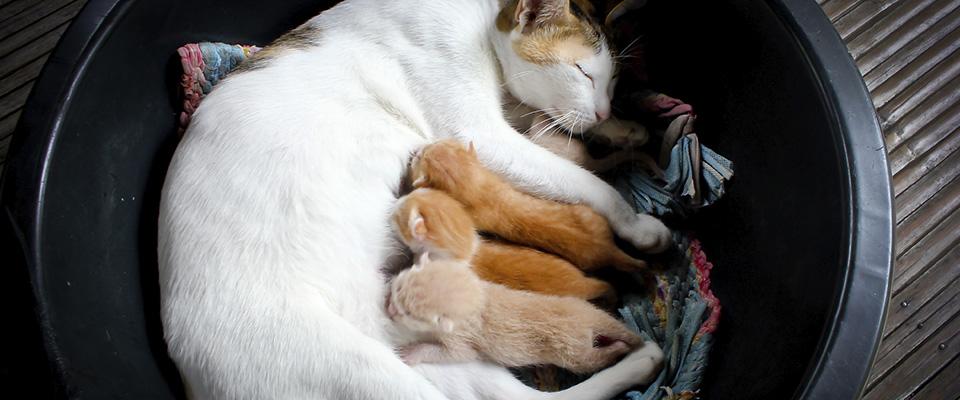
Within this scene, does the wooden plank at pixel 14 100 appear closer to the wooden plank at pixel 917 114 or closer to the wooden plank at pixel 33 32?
the wooden plank at pixel 33 32

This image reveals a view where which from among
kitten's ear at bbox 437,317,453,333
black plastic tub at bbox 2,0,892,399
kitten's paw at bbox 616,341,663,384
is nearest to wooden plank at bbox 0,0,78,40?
black plastic tub at bbox 2,0,892,399

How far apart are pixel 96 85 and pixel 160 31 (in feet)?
0.68

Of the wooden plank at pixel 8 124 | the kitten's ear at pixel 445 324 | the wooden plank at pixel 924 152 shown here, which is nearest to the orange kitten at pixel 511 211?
the kitten's ear at pixel 445 324

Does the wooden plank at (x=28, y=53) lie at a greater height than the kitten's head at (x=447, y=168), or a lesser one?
lesser

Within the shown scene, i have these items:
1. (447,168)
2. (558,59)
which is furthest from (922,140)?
(447,168)

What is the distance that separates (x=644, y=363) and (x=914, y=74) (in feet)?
3.82

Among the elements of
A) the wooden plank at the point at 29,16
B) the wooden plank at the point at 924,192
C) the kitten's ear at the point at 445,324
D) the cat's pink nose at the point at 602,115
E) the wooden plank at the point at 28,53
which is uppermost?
the cat's pink nose at the point at 602,115

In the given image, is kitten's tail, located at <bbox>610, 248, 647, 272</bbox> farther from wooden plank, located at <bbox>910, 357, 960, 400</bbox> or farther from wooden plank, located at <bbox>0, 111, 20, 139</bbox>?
wooden plank, located at <bbox>0, 111, 20, 139</bbox>

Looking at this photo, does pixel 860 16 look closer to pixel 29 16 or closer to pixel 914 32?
pixel 914 32

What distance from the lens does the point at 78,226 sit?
123 centimetres

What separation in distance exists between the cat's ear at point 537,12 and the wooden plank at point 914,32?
0.94 meters

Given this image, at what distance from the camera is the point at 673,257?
4.99 ft

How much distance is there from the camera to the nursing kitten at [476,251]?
125cm

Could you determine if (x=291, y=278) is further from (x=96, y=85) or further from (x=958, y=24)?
(x=958, y=24)
